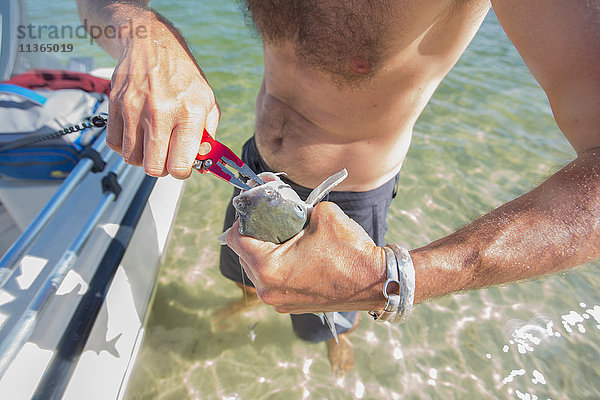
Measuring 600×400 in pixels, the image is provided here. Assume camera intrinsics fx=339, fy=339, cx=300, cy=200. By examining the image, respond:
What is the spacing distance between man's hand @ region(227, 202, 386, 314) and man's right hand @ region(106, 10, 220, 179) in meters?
0.38

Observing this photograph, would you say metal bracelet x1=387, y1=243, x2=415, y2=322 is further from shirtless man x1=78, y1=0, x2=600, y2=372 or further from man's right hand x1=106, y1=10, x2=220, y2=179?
man's right hand x1=106, y1=10, x2=220, y2=179

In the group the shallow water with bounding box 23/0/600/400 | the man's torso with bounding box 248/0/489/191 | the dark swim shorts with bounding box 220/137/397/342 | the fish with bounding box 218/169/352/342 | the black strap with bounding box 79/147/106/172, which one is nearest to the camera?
the fish with bounding box 218/169/352/342

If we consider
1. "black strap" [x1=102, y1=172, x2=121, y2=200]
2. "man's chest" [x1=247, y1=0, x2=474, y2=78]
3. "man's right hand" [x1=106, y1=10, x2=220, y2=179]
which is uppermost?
"man's chest" [x1=247, y1=0, x2=474, y2=78]

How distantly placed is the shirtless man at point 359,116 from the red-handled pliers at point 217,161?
0.21ft

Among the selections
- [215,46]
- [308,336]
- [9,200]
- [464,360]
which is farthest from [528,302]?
[215,46]

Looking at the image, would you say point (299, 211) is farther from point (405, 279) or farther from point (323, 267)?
point (405, 279)

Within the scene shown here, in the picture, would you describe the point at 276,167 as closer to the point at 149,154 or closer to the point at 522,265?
the point at 149,154

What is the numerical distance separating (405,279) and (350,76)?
894 mm

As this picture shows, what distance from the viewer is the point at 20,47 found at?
2.74 meters

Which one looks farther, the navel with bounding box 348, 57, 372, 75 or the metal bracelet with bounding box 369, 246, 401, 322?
the navel with bounding box 348, 57, 372, 75

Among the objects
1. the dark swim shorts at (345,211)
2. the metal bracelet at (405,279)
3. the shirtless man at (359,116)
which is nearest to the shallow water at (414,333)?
the dark swim shorts at (345,211)

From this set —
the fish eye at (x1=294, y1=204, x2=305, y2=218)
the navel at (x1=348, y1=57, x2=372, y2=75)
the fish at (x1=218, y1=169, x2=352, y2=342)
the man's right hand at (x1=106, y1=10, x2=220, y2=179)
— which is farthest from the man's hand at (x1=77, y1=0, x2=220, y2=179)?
the navel at (x1=348, y1=57, x2=372, y2=75)

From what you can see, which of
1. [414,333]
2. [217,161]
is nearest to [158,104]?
[217,161]

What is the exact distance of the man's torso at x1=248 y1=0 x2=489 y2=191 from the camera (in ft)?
4.22
